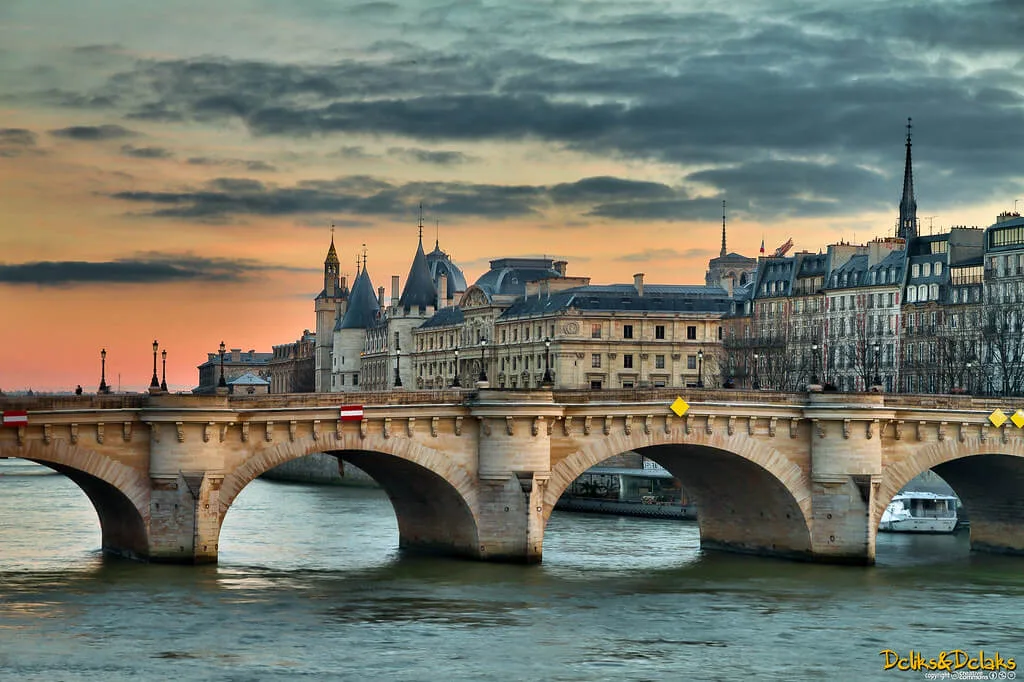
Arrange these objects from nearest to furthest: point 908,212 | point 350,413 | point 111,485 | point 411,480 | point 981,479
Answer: point 111,485
point 350,413
point 411,480
point 981,479
point 908,212

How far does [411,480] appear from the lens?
65.4 metres

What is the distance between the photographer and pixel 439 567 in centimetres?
6294

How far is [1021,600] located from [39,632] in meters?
29.4

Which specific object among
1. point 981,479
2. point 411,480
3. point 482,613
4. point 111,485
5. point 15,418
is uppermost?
point 15,418

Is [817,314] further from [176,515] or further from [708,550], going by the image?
[176,515]

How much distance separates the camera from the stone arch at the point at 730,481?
210 ft

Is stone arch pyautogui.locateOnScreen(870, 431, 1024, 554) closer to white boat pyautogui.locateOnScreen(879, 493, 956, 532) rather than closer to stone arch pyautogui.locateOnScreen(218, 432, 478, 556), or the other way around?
white boat pyautogui.locateOnScreen(879, 493, 956, 532)

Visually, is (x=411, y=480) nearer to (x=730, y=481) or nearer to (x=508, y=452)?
(x=508, y=452)

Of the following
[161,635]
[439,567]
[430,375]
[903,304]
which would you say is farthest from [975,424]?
[430,375]

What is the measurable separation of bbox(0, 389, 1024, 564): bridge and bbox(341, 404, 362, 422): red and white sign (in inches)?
5.2

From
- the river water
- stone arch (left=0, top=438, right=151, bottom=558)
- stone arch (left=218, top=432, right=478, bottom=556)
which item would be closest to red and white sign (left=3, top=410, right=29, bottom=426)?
stone arch (left=0, top=438, right=151, bottom=558)

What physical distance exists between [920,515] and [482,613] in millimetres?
37431

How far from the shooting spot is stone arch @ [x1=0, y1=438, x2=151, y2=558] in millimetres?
55781

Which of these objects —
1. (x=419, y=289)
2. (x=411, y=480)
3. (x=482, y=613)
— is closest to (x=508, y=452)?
(x=411, y=480)
